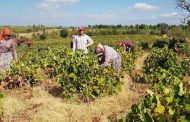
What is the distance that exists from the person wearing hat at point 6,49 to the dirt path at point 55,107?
1.12 meters

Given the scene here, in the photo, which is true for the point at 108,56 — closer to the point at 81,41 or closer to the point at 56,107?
the point at 81,41

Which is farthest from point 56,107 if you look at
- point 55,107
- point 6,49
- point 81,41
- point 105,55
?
point 81,41

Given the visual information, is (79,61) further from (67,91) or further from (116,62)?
(116,62)

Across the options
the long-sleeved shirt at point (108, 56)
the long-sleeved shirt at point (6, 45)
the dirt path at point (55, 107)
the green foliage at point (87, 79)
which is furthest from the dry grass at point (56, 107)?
the long-sleeved shirt at point (6, 45)

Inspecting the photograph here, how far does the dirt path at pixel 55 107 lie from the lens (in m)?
7.22

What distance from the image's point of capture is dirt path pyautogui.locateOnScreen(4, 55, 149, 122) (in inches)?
284

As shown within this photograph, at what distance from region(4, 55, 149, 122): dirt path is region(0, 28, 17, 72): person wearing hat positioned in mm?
1122

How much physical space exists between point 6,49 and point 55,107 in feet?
10.7

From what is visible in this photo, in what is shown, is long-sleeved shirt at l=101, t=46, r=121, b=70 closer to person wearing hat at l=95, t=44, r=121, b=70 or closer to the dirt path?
person wearing hat at l=95, t=44, r=121, b=70

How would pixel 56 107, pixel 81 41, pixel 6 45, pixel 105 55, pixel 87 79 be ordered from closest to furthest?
pixel 56 107 < pixel 87 79 < pixel 105 55 < pixel 6 45 < pixel 81 41

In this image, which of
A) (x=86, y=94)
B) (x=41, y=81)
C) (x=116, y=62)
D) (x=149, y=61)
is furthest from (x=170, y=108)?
(x=149, y=61)

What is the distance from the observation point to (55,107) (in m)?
7.75

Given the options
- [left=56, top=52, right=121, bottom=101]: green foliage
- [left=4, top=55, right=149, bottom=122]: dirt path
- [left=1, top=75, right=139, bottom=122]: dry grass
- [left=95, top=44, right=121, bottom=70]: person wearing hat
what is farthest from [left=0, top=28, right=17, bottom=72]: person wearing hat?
[left=95, top=44, right=121, bottom=70]: person wearing hat

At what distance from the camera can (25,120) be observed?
712 centimetres
